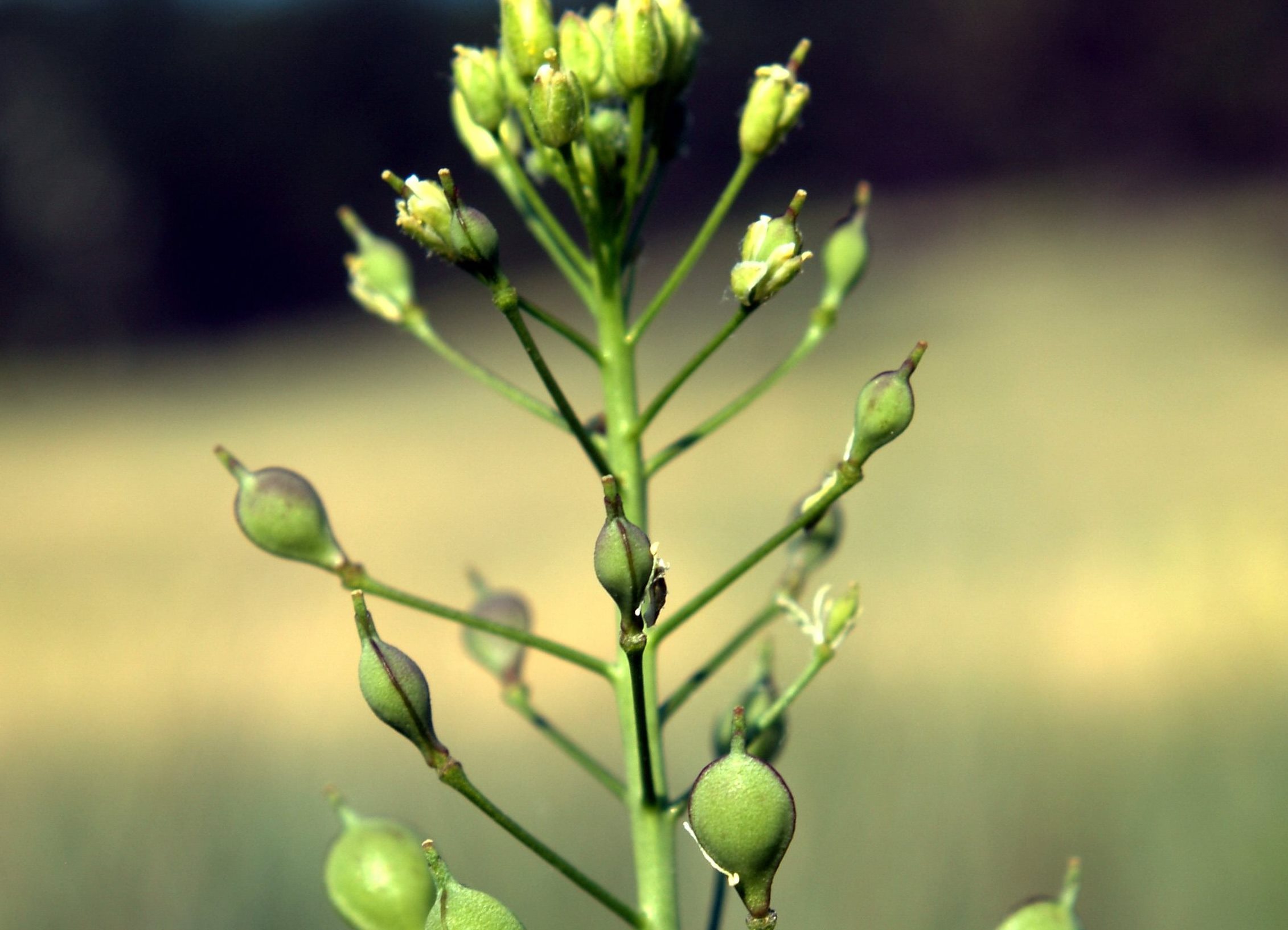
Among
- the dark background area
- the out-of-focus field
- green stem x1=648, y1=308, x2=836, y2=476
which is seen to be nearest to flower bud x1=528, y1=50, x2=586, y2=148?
green stem x1=648, y1=308, x2=836, y2=476

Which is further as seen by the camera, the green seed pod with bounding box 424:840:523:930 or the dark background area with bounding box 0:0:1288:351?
the dark background area with bounding box 0:0:1288:351

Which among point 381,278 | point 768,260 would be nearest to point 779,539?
point 768,260

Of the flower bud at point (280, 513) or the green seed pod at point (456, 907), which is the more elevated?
the flower bud at point (280, 513)

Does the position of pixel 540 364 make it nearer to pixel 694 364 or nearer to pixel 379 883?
pixel 694 364

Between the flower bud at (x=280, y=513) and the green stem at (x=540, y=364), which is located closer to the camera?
the green stem at (x=540, y=364)

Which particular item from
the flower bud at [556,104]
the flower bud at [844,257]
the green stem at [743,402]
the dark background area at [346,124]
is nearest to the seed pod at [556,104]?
the flower bud at [556,104]

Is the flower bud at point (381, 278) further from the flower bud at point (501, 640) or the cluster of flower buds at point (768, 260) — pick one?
the cluster of flower buds at point (768, 260)

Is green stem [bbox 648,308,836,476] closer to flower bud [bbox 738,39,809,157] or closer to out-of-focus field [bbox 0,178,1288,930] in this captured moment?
flower bud [bbox 738,39,809,157]
